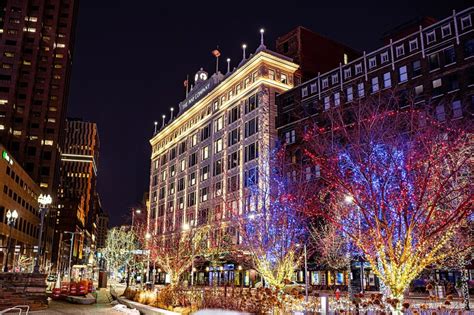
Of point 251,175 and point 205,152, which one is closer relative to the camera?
point 251,175

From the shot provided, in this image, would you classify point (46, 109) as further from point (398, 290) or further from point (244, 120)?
point (398, 290)

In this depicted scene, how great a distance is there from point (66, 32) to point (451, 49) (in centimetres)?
11869

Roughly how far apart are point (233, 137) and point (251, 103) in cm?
720

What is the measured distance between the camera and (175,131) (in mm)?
102000

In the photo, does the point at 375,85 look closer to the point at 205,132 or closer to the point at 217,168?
the point at 217,168

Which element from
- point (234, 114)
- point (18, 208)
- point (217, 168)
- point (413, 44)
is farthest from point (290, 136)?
point (18, 208)

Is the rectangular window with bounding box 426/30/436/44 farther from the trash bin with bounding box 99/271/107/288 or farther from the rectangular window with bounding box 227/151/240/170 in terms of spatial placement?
the trash bin with bounding box 99/271/107/288

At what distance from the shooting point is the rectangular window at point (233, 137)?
2904 inches

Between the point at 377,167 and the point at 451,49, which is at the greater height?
the point at 451,49

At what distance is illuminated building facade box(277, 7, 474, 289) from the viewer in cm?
4734

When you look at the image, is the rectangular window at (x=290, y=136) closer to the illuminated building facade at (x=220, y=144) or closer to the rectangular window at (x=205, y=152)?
the illuminated building facade at (x=220, y=144)

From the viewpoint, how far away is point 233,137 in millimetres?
75188

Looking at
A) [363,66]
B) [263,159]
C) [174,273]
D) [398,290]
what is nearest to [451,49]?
[363,66]

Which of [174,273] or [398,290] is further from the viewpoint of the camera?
[174,273]
